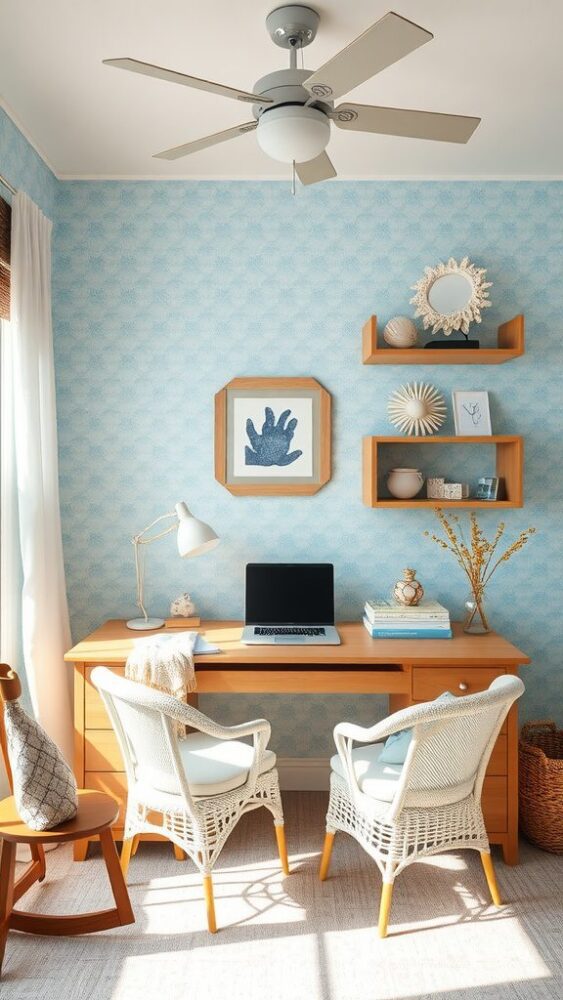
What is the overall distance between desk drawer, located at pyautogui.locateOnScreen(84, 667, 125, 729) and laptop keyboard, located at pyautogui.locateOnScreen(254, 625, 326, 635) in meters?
0.59

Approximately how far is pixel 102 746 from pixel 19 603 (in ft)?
2.04

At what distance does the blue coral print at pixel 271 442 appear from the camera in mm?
3428

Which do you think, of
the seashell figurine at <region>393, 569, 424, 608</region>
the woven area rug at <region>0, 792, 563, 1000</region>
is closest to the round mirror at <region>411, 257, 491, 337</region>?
the seashell figurine at <region>393, 569, 424, 608</region>

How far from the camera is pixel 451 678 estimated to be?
2842mm

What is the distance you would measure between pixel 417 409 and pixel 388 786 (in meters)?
1.52

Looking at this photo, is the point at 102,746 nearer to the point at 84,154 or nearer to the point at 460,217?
the point at 84,154

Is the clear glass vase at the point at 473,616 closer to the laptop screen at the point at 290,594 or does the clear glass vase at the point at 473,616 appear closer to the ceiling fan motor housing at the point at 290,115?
the laptop screen at the point at 290,594

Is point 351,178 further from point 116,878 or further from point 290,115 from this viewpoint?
point 116,878

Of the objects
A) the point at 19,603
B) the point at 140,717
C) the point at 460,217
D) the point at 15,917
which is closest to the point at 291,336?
the point at 460,217

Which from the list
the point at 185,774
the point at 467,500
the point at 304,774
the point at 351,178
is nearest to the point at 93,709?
the point at 185,774

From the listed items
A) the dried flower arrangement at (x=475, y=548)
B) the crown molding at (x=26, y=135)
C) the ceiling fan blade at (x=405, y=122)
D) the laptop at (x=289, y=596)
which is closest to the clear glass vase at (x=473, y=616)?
the dried flower arrangement at (x=475, y=548)

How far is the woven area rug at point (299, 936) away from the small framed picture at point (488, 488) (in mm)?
1361

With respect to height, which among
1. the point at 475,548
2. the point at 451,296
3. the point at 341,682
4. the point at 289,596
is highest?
the point at 451,296

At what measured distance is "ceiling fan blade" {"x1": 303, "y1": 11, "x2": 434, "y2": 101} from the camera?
1.52m
